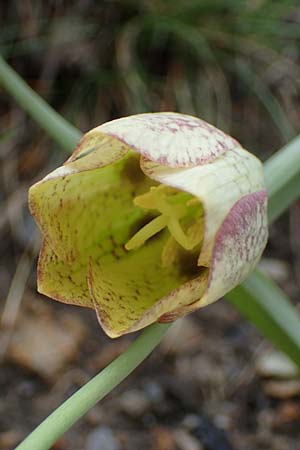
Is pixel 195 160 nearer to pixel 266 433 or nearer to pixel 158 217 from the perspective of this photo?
pixel 158 217

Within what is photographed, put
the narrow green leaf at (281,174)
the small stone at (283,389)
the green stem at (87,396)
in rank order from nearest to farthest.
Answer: the green stem at (87,396) → the narrow green leaf at (281,174) → the small stone at (283,389)

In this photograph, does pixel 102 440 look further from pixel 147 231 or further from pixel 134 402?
pixel 147 231

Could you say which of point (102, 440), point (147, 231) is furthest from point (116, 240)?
point (102, 440)

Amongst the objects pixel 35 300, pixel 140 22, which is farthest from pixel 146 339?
pixel 140 22

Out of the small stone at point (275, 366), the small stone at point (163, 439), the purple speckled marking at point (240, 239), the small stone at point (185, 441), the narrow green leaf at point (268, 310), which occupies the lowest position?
the small stone at point (275, 366)

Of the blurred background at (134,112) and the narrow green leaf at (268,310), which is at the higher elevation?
the narrow green leaf at (268,310)

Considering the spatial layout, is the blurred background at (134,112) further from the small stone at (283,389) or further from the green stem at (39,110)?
the green stem at (39,110)

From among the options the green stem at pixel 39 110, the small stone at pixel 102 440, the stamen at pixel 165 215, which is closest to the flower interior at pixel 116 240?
the stamen at pixel 165 215
